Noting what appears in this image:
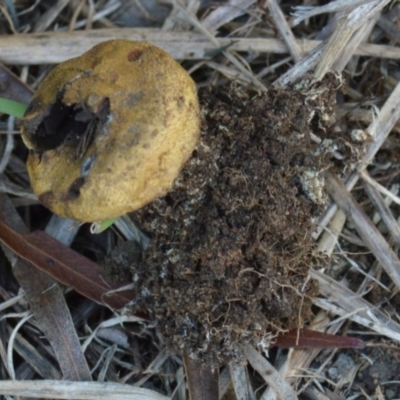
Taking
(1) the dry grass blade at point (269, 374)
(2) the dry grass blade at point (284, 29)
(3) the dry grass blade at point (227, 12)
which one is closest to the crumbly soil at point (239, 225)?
(1) the dry grass blade at point (269, 374)

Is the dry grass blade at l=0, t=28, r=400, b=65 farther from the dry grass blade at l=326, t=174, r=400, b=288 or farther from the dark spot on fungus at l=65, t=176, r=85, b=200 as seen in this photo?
the dark spot on fungus at l=65, t=176, r=85, b=200

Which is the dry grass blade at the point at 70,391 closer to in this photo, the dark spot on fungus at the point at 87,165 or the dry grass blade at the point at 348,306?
the dry grass blade at the point at 348,306

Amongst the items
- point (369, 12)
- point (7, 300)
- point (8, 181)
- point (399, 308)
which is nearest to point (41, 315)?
point (7, 300)

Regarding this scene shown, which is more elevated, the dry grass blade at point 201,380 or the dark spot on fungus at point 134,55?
the dark spot on fungus at point 134,55

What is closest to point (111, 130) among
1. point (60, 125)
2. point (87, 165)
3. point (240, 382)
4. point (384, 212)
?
point (87, 165)

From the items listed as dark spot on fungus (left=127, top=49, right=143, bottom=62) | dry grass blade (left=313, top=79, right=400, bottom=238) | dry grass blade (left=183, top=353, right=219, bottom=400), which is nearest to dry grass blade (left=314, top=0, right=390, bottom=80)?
dry grass blade (left=313, top=79, right=400, bottom=238)

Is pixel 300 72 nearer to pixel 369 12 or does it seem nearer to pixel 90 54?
pixel 369 12

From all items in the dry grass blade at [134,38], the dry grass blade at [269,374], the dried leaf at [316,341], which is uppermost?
the dry grass blade at [134,38]
